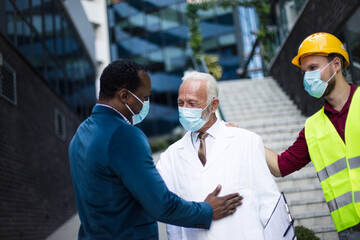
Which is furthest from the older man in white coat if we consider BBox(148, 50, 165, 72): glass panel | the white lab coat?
BBox(148, 50, 165, 72): glass panel

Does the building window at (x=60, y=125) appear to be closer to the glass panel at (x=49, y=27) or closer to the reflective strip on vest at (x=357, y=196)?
the glass panel at (x=49, y=27)

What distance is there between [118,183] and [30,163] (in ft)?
21.0

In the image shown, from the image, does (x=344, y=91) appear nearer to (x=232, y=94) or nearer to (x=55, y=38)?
(x=232, y=94)

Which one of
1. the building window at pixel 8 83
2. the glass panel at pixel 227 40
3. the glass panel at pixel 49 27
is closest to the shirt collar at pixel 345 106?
the building window at pixel 8 83

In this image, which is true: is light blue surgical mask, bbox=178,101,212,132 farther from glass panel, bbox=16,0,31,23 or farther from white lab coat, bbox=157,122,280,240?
glass panel, bbox=16,0,31,23

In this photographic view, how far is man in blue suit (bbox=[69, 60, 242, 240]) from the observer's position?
75.4 inches

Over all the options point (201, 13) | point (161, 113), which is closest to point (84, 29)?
point (161, 113)

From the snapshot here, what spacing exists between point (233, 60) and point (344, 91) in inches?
802

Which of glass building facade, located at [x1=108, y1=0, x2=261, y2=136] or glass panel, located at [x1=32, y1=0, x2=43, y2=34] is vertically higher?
glass panel, located at [x1=32, y1=0, x2=43, y2=34]

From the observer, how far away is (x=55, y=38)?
11.6m

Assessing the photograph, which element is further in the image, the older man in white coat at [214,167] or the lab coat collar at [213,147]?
the lab coat collar at [213,147]

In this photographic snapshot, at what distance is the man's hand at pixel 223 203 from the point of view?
226cm

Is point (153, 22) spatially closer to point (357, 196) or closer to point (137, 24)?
point (137, 24)

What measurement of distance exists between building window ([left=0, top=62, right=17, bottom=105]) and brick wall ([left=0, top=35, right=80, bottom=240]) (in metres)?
0.14
